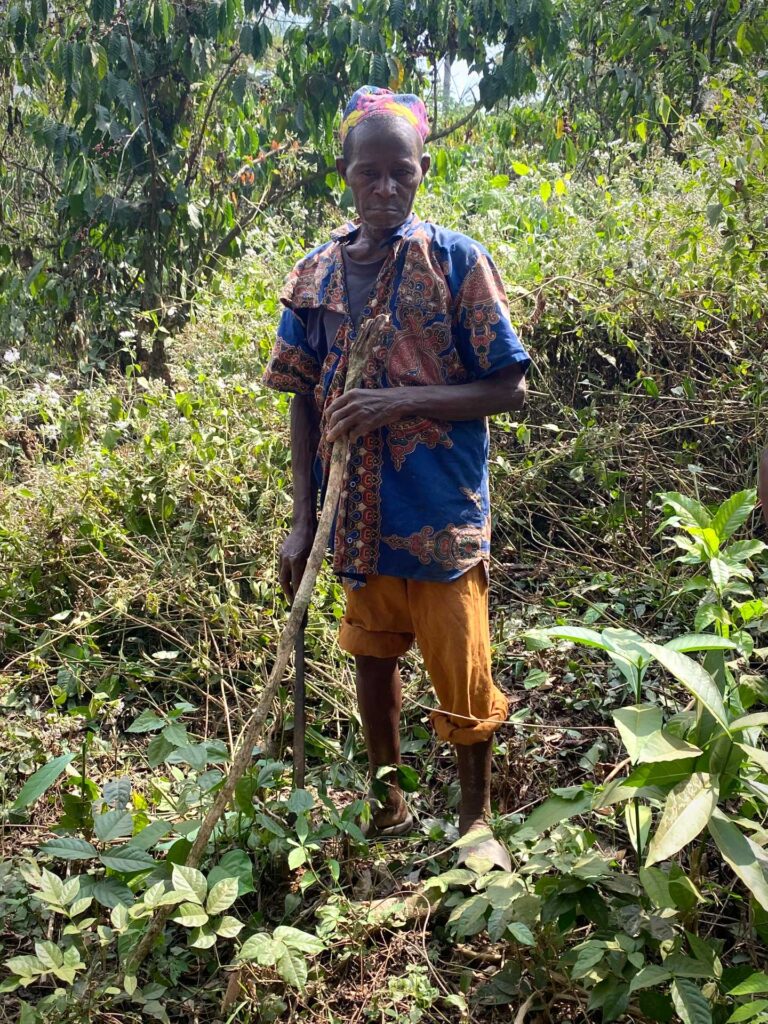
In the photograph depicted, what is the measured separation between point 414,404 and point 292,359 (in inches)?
15.9

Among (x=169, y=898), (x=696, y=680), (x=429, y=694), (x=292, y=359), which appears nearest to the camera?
(x=696, y=680)

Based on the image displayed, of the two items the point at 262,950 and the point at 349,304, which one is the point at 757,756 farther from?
the point at 349,304

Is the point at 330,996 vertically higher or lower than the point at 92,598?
lower

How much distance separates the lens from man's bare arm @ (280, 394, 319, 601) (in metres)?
2.32

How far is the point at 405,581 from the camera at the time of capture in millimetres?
2156

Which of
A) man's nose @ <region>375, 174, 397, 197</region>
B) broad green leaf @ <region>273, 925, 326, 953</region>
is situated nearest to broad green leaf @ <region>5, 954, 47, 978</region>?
broad green leaf @ <region>273, 925, 326, 953</region>

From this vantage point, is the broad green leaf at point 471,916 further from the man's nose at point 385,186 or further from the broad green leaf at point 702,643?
the man's nose at point 385,186

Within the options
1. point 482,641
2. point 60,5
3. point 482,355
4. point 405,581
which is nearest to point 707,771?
point 482,641

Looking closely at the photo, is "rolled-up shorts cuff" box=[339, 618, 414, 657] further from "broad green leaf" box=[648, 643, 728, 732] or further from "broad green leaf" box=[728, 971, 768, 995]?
"broad green leaf" box=[728, 971, 768, 995]

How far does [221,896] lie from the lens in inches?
69.0

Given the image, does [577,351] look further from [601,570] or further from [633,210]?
[601,570]

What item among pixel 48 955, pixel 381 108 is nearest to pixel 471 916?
pixel 48 955

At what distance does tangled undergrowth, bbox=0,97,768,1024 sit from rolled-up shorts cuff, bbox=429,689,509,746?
21cm

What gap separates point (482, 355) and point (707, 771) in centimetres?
92
